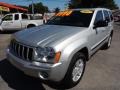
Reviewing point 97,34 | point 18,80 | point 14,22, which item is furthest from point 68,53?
point 14,22

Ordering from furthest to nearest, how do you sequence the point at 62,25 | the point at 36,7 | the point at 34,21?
the point at 36,7, the point at 34,21, the point at 62,25

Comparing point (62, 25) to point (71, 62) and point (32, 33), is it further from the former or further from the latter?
point (71, 62)

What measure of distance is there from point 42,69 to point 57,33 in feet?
3.70

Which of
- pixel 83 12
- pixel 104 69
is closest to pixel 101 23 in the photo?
pixel 83 12

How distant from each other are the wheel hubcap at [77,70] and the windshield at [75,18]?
3.83ft

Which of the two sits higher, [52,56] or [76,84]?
[52,56]

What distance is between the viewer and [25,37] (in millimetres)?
4824

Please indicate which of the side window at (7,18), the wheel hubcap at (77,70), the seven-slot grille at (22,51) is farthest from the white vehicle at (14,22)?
the wheel hubcap at (77,70)

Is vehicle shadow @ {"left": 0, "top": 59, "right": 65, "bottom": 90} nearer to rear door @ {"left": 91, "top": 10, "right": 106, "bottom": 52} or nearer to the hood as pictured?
the hood

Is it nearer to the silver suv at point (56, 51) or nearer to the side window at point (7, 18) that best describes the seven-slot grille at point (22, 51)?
the silver suv at point (56, 51)

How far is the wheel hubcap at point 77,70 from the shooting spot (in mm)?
4867

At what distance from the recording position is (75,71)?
490cm

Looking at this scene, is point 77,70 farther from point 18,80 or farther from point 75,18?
point 75,18

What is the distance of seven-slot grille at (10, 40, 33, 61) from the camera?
14.5 ft
